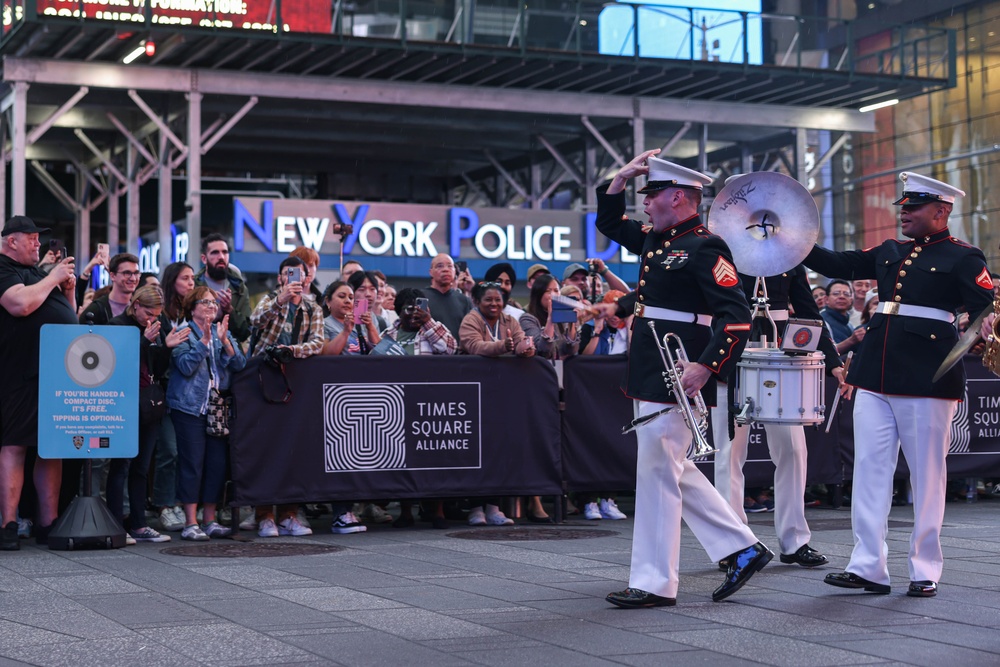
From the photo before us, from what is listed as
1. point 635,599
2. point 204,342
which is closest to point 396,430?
point 204,342

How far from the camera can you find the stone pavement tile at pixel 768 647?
564 centimetres

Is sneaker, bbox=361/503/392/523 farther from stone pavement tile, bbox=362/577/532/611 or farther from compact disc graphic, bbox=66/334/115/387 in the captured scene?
stone pavement tile, bbox=362/577/532/611

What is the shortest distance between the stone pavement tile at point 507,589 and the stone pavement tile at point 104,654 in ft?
6.78

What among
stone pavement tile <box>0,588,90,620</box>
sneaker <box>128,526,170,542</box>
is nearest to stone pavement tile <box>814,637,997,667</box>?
stone pavement tile <box>0,588,90,620</box>

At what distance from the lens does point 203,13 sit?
24438mm

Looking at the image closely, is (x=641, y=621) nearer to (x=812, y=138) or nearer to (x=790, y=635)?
(x=790, y=635)

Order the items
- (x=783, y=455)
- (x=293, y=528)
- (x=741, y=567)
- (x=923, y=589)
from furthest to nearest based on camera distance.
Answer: (x=293, y=528), (x=783, y=455), (x=923, y=589), (x=741, y=567)

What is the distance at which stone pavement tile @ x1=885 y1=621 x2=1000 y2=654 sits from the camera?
601cm

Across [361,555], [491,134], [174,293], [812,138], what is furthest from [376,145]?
[361,555]

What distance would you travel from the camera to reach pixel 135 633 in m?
6.37

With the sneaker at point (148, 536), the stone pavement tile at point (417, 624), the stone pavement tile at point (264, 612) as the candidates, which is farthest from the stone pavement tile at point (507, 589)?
the sneaker at point (148, 536)

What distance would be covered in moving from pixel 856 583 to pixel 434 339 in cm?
518

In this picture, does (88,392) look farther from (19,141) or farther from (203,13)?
(19,141)

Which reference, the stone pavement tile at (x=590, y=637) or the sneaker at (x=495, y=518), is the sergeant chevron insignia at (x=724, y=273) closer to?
the stone pavement tile at (x=590, y=637)
